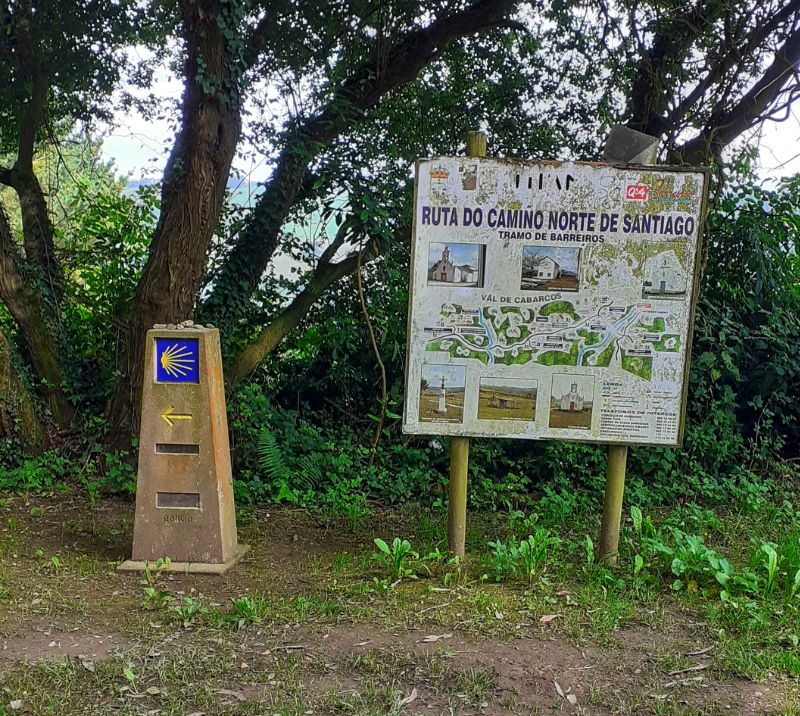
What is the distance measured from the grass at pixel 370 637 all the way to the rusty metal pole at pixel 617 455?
155mm

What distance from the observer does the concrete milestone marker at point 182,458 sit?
4.56 metres


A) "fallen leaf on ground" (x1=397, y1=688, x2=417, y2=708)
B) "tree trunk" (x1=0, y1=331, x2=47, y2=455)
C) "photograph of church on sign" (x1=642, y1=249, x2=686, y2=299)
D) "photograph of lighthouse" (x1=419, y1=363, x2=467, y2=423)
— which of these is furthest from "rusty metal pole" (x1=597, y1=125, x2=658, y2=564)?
"tree trunk" (x1=0, y1=331, x2=47, y2=455)

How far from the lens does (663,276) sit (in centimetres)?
437

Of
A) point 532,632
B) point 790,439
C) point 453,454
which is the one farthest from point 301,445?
point 790,439

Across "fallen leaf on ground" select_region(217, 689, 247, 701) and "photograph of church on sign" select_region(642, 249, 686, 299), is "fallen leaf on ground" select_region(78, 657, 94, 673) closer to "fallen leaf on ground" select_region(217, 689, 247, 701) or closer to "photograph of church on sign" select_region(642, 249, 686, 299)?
"fallen leaf on ground" select_region(217, 689, 247, 701)

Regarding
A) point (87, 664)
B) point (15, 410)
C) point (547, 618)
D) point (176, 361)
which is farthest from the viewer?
point (15, 410)

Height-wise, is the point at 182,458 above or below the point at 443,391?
below

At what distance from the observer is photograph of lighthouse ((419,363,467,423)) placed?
4453 millimetres

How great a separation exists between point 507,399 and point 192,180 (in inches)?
122

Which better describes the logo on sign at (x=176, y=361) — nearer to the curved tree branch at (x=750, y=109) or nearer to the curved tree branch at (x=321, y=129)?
the curved tree branch at (x=321, y=129)

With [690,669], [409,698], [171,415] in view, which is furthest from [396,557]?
[690,669]

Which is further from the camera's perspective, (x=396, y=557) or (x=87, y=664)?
(x=396, y=557)

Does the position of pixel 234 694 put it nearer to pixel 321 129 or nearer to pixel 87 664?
pixel 87 664

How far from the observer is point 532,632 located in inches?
148
